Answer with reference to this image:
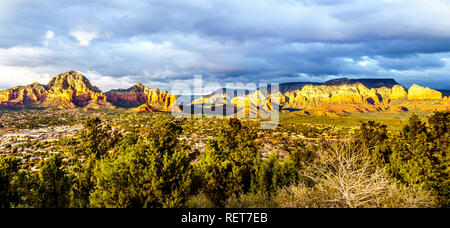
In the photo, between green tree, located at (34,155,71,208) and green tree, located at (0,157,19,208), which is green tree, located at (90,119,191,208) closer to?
green tree, located at (34,155,71,208)

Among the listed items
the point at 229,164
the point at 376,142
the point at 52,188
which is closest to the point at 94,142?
the point at 52,188

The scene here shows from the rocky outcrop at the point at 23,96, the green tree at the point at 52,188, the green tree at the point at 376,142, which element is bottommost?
the green tree at the point at 52,188

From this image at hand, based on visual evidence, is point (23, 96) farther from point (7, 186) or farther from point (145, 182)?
point (145, 182)

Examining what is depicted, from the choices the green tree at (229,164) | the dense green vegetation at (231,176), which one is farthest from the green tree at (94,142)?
the green tree at (229,164)

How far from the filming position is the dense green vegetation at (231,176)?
34.4 ft

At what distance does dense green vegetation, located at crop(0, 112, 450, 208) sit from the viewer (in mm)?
10484

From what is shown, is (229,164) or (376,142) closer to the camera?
(229,164)

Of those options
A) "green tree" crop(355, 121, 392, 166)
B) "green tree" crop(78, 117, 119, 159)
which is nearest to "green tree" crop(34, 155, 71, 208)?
"green tree" crop(78, 117, 119, 159)

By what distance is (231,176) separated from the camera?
1009 inches

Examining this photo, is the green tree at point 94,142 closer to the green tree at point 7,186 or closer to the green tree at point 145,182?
the green tree at point 7,186

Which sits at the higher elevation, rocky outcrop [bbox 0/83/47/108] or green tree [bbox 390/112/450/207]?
rocky outcrop [bbox 0/83/47/108]
